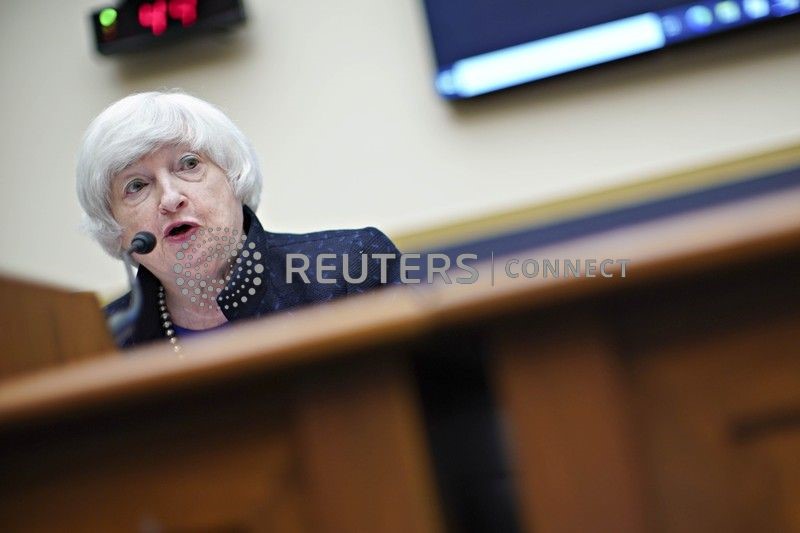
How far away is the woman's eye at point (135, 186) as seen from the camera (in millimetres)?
1642

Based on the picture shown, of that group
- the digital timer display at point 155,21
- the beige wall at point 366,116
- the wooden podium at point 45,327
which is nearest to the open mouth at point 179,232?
the wooden podium at point 45,327

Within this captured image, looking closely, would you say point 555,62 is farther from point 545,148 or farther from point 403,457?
point 403,457

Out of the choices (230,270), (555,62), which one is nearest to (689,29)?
(555,62)

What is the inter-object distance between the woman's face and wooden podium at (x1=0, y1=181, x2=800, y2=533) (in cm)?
99

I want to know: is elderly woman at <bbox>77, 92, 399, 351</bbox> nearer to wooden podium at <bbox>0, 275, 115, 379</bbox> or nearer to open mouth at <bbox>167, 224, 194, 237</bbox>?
open mouth at <bbox>167, 224, 194, 237</bbox>

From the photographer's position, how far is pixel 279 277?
1.56 m

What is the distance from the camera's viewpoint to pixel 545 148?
2.26 m

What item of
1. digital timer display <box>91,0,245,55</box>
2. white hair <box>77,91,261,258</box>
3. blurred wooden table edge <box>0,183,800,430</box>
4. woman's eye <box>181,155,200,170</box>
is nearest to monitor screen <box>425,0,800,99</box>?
digital timer display <box>91,0,245,55</box>

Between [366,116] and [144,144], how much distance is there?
2.83ft

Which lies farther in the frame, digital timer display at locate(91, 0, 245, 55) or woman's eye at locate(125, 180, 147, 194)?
digital timer display at locate(91, 0, 245, 55)

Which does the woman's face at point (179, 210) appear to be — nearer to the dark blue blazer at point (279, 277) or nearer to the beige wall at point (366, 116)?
the dark blue blazer at point (279, 277)

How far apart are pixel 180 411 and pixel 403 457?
6.3 inches

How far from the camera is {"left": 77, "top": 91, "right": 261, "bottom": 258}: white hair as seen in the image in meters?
1.62

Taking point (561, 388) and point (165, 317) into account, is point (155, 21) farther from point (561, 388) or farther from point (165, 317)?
point (561, 388)
